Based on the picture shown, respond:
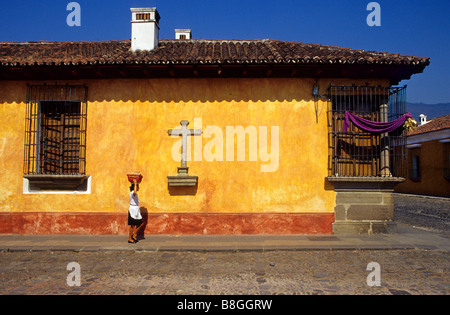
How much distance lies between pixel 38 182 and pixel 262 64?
6809mm

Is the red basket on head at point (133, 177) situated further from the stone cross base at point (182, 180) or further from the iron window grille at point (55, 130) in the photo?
the iron window grille at point (55, 130)

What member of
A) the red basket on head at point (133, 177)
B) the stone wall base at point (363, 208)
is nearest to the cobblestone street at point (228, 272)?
the stone wall base at point (363, 208)

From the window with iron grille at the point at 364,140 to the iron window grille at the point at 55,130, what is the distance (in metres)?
6.97

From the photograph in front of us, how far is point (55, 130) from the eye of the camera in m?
9.15

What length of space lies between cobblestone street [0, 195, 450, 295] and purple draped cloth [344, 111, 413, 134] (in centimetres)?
319

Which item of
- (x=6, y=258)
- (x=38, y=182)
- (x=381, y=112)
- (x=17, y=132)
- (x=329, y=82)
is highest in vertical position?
(x=329, y=82)

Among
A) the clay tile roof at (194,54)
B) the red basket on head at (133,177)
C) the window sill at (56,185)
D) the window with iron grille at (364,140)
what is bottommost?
the window sill at (56,185)

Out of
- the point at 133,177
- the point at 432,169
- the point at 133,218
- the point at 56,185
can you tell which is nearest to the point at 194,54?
the point at 133,177

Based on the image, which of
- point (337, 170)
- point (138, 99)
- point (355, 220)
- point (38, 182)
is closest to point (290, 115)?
point (337, 170)

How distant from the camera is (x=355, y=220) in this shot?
8.66 m

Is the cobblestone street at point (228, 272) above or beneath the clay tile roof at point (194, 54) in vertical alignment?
beneath

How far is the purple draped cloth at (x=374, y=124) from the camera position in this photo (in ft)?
28.2
